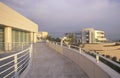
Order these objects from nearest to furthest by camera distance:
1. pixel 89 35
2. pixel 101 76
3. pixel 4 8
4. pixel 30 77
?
pixel 101 76 → pixel 30 77 → pixel 4 8 → pixel 89 35

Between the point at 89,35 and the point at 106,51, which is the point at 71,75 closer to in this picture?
the point at 106,51

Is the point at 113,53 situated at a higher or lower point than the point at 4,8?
lower

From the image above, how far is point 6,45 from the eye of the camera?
30.6m

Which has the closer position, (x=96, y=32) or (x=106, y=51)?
(x=106, y=51)

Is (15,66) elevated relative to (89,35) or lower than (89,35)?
lower

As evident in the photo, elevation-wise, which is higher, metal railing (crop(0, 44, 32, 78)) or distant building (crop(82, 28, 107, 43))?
distant building (crop(82, 28, 107, 43))

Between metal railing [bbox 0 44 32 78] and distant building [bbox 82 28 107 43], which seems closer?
metal railing [bbox 0 44 32 78]

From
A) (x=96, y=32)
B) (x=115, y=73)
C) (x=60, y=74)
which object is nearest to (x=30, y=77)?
(x=60, y=74)

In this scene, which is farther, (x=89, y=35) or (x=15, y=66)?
(x=89, y=35)

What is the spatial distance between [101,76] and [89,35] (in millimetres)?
143411

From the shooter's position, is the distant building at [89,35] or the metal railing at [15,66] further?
the distant building at [89,35]

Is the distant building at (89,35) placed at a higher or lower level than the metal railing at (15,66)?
higher

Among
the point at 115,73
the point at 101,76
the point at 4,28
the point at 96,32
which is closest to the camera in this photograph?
the point at 115,73

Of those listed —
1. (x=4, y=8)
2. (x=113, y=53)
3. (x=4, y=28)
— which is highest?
(x=4, y=8)
